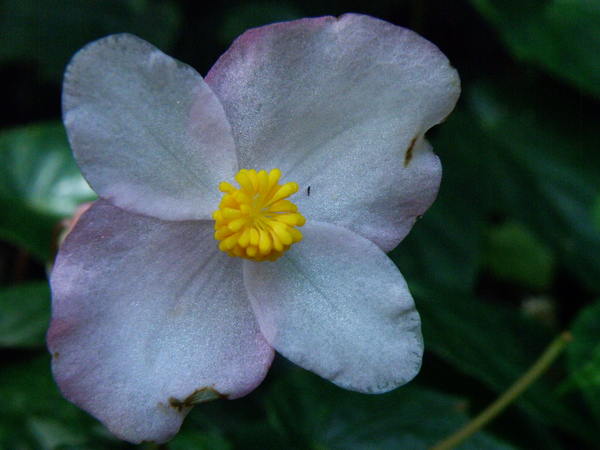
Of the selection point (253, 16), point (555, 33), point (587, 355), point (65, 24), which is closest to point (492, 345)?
point (587, 355)

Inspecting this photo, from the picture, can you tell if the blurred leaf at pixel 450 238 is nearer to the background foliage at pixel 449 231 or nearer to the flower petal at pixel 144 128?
the background foliage at pixel 449 231

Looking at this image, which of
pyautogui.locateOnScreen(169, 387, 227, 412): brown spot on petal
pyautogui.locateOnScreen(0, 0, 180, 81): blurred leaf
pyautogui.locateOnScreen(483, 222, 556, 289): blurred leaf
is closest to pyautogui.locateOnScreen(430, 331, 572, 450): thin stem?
pyautogui.locateOnScreen(169, 387, 227, 412): brown spot on petal

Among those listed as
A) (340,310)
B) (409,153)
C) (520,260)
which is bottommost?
(520,260)

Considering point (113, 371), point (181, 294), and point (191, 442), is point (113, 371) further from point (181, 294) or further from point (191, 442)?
point (191, 442)

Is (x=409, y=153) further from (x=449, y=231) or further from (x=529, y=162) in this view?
(x=529, y=162)

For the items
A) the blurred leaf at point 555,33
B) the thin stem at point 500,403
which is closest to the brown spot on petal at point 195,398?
the thin stem at point 500,403

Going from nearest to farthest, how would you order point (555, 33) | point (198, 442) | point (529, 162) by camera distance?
point (198, 442) → point (555, 33) → point (529, 162)
